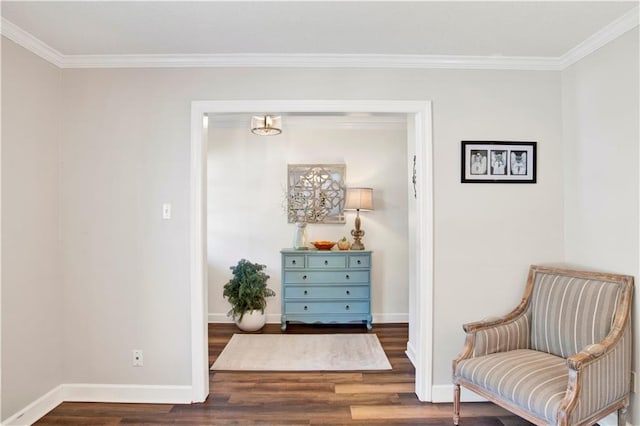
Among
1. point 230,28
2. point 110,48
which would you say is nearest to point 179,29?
point 230,28

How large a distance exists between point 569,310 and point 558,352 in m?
0.27

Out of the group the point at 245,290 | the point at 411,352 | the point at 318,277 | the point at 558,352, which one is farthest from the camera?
the point at 318,277

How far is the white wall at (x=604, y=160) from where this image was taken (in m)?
1.96

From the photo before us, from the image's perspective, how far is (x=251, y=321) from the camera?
3.95 m

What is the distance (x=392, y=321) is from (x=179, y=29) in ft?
12.3

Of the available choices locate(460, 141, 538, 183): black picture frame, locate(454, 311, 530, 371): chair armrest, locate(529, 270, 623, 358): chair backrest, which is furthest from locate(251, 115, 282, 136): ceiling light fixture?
locate(529, 270, 623, 358): chair backrest

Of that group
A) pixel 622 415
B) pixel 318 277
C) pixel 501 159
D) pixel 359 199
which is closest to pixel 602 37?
pixel 501 159

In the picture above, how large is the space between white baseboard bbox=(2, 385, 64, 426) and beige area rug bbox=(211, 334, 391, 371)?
1070 millimetres

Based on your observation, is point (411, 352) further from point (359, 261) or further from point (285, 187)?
point (285, 187)

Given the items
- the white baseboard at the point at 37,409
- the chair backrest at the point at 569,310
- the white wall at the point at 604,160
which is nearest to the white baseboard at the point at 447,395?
the chair backrest at the point at 569,310

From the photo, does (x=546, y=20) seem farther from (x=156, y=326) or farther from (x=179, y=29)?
(x=156, y=326)

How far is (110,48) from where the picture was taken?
91.0 inches

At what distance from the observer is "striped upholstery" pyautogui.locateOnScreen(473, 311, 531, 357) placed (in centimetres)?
217

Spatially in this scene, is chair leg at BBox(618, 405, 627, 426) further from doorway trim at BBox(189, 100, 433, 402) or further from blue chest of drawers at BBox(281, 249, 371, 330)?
blue chest of drawers at BBox(281, 249, 371, 330)
